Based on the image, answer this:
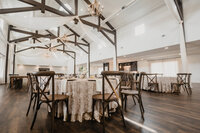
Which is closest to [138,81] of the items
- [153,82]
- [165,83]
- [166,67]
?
[153,82]

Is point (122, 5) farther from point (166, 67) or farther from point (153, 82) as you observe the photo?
point (166, 67)

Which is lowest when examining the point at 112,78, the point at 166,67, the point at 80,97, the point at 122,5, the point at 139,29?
the point at 80,97

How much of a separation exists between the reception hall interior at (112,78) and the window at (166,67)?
8 centimetres

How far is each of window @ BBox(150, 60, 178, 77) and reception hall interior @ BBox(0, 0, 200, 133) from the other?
0.08m

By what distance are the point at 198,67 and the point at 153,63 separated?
132 inches

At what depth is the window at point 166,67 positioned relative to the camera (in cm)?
848

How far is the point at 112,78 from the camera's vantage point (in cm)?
205

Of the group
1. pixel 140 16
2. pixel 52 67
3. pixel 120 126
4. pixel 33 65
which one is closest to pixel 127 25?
pixel 140 16

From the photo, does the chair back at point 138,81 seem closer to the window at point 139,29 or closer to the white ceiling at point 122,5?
the window at point 139,29

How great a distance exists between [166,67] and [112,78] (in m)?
9.22

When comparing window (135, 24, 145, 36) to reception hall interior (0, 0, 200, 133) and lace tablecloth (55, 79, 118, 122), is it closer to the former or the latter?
reception hall interior (0, 0, 200, 133)

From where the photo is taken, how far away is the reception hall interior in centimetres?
155

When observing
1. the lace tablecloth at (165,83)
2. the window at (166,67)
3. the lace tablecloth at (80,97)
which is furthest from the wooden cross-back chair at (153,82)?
the window at (166,67)

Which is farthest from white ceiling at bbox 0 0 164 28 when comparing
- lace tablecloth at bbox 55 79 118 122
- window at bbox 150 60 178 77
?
lace tablecloth at bbox 55 79 118 122
